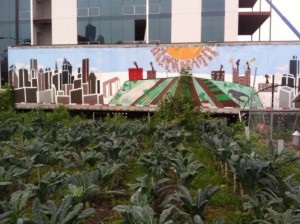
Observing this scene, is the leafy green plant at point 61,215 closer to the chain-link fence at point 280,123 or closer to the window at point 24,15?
the chain-link fence at point 280,123

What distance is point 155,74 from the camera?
15898mm

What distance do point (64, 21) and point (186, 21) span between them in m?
10.7

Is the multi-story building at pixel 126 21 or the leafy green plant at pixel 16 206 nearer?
the leafy green plant at pixel 16 206

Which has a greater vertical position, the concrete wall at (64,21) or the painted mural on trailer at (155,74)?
the concrete wall at (64,21)

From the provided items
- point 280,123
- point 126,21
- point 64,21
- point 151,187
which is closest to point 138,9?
point 126,21

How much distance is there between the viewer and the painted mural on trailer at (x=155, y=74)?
48.9 feet

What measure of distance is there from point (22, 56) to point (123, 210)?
51.4ft

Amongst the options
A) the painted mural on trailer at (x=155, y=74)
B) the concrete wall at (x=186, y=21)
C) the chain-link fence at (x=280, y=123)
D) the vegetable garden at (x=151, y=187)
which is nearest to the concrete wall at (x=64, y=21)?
the concrete wall at (x=186, y=21)

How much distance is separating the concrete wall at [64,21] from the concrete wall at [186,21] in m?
8.79

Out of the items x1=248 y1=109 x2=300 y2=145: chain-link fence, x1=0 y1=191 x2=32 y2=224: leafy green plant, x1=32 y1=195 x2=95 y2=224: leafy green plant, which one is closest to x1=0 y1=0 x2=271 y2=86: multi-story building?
x1=248 y1=109 x2=300 y2=145: chain-link fence

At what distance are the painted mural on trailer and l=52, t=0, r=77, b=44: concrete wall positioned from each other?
1341 cm

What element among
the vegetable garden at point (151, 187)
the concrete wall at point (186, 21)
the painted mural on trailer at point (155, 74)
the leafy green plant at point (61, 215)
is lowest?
the vegetable garden at point (151, 187)

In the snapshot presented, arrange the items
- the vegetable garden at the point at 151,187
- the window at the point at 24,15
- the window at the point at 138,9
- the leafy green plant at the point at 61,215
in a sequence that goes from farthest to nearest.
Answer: the window at the point at 24,15 → the window at the point at 138,9 → the vegetable garden at the point at 151,187 → the leafy green plant at the point at 61,215

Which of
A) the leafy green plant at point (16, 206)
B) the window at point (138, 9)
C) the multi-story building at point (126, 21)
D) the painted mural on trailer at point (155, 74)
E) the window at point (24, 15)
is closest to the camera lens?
the leafy green plant at point (16, 206)
